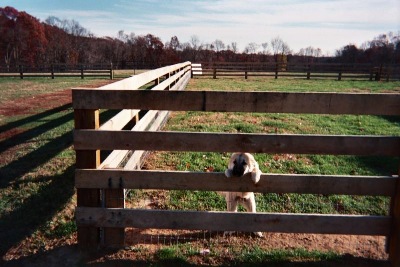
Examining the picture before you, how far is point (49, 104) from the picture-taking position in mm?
13805

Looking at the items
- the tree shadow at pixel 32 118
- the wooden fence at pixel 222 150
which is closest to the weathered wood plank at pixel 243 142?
the wooden fence at pixel 222 150

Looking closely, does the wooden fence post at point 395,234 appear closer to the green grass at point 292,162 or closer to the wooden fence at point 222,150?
the wooden fence at point 222,150

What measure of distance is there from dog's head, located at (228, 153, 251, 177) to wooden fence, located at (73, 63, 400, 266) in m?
0.09

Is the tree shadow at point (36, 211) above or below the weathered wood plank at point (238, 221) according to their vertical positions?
below

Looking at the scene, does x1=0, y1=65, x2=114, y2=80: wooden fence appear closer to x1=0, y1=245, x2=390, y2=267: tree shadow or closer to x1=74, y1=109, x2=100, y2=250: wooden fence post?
x1=74, y1=109, x2=100, y2=250: wooden fence post

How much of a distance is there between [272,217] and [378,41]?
7464 cm

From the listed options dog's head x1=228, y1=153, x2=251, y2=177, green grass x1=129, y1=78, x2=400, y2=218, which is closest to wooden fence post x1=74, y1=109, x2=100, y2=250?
green grass x1=129, y1=78, x2=400, y2=218

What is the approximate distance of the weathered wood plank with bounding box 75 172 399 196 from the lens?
3412 mm

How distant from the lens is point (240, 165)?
3453 mm

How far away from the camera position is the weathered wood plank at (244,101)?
3.24 metres

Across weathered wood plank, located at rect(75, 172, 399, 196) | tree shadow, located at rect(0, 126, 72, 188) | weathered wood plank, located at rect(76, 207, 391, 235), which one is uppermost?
weathered wood plank, located at rect(75, 172, 399, 196)

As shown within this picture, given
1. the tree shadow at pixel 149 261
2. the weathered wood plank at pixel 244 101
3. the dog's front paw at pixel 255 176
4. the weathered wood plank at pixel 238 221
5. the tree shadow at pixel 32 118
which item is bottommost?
the tree shadow at pixel 149 261

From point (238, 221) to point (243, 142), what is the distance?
0.79 metres

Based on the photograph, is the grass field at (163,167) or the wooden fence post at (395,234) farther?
the grass field at (163,167)
